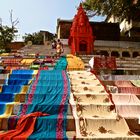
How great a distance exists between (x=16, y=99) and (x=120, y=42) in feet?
60.9

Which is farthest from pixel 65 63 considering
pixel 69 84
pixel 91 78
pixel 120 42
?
pixel 120 42

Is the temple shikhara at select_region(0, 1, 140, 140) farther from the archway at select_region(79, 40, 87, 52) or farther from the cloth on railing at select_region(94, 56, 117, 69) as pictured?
the archway at select_region(79, 40, 87, 52)

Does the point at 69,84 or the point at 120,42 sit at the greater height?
the point at 120,42

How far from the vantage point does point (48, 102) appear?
6.77m

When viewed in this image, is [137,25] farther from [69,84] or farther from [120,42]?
[69,84]

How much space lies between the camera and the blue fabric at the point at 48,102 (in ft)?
18.9

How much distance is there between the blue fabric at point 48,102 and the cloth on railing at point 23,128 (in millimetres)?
97

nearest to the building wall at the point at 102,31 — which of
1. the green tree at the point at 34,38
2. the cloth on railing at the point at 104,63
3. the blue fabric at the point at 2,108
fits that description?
the green tree at the point at 34,38

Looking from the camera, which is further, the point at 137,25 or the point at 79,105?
the point at 137,25

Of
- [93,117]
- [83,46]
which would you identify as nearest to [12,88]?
[93,117]

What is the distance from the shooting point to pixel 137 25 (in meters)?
27.8

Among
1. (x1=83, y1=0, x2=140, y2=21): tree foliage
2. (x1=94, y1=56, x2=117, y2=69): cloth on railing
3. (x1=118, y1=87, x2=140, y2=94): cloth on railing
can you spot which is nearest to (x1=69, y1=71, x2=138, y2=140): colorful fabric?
(x1=118, y1=87, x2=140, y2=94): cloth on railing

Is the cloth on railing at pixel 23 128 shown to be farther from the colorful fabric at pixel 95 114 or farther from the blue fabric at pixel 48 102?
the colorful fabric at pixel 95 114

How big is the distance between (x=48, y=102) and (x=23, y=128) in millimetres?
1137
